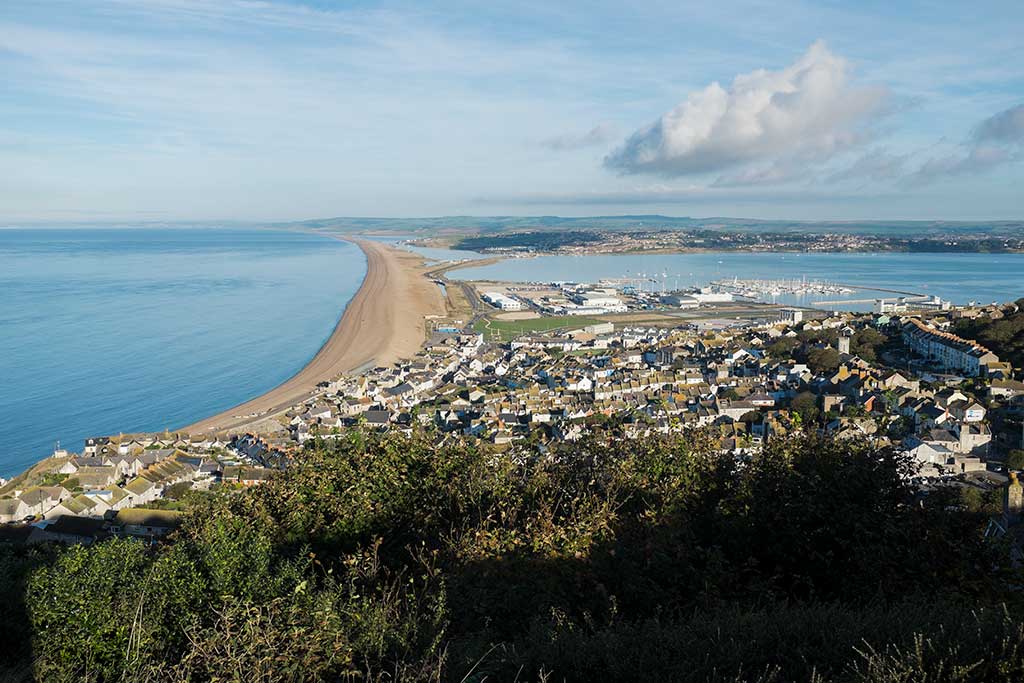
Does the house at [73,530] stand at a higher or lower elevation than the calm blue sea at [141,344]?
higher

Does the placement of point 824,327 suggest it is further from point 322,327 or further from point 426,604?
point 426,604

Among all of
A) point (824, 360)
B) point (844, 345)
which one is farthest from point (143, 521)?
point (844, 345)

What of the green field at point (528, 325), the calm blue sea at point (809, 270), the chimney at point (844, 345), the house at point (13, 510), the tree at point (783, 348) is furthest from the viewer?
the calm blue sea at point (809, 270)

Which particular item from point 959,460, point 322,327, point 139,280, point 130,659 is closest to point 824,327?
point 959,460

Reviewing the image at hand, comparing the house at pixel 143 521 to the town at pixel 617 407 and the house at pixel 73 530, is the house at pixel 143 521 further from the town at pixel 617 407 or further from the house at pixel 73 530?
the house at pixel 73 530

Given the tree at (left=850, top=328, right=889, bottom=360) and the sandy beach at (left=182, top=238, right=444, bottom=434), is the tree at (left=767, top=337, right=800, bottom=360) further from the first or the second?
the sandy beach at (left=182, top=238, right=444, bottom=434)

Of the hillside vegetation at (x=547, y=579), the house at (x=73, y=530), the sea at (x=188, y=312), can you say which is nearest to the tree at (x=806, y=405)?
the hillside vegetation at (x=547, y=579)

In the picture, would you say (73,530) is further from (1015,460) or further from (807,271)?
(807,271)

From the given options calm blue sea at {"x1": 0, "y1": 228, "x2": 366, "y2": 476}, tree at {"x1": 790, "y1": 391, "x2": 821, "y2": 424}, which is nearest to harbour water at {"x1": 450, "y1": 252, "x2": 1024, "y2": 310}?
calm blue sea at {"x1": 0, "y1": 228, "x2": 366, "y2": 476}
